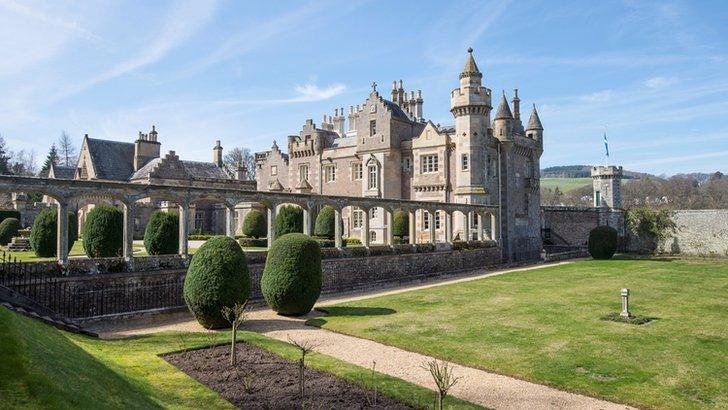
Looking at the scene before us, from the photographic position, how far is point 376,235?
36.0m

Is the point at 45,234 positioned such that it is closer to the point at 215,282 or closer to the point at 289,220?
the point at 289,220

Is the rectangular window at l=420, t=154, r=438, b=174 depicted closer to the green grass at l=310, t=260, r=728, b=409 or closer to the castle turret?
the green grass at l=310, t=260, r=728, b=409

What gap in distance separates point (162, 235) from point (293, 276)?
10228mm

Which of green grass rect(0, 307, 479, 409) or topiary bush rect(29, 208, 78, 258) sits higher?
topiary bush rect(29, 208, 78, 258)

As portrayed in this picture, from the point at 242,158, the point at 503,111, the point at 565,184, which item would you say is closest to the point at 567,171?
the point at 565,184

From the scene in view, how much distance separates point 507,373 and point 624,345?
3.40 meters

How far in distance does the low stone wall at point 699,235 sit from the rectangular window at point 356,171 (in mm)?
25830

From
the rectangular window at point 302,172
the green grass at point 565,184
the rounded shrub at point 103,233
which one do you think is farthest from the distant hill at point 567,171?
the rounded shrub at point 103,233

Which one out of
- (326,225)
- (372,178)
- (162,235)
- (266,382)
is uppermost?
(372,178)

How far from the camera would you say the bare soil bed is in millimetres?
7250

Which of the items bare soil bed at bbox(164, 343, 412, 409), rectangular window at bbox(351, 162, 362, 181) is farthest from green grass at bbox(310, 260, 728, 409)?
rectangular window at bbox(351, 162, 362, 181)

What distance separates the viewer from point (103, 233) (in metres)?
20.1

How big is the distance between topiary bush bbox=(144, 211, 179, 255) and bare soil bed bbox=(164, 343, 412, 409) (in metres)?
13.4

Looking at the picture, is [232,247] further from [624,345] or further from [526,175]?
[526,175]
